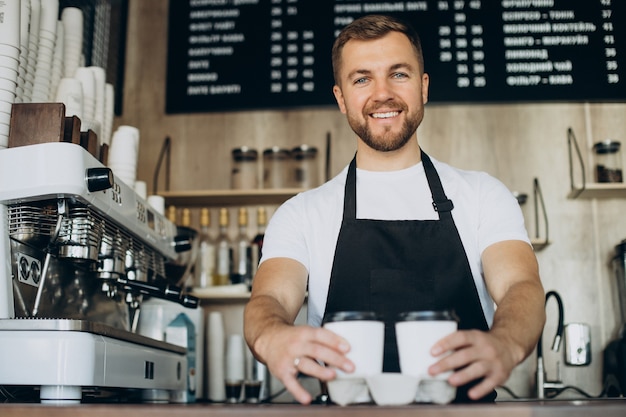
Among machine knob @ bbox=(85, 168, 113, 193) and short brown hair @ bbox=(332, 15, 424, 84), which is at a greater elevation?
short brown hair @ bbox=(332, 15, 424, 84)

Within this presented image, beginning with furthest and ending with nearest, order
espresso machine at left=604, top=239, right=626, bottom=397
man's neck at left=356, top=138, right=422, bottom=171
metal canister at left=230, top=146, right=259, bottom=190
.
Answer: metal canister at left=230, top=146, right=259, bottom=190 < espresso machine at left=604, top=239, right=626, bottom=397 < man's neck at left=356, top=138, right=422, bottom=171

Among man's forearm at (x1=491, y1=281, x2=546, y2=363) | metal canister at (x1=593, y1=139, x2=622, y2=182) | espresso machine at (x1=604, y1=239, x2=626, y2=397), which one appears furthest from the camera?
metal canister at (x1=593, y1=139, x2=622, y2=182)

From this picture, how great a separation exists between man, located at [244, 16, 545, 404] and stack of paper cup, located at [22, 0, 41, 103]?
0.61 meters

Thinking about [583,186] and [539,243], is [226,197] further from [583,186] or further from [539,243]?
[583,186]

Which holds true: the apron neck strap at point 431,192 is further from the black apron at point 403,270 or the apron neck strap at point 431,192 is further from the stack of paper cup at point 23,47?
the stack of paper cup at point 23,47

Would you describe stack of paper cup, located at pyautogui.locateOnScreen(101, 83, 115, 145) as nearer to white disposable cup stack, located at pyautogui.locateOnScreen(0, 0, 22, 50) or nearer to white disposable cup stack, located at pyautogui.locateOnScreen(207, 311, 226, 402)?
white disposable cup stack, located at pyautogui.locateOnScreen(0, 0, 22, 50)

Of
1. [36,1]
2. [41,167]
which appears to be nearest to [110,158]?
[36,1]

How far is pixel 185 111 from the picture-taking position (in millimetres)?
3152

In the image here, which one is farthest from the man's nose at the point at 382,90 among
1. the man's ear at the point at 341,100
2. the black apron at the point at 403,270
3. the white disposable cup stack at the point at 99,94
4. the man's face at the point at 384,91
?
the white disposable cup stack at the point at 99,94

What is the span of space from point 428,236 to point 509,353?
0.55 meters

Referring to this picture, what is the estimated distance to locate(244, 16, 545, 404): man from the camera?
4.61ft

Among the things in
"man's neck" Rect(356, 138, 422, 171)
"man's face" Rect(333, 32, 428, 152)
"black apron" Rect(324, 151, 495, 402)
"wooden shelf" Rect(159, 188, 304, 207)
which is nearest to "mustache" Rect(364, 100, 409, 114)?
"man's face" Rect(333, 32, 428, 152)

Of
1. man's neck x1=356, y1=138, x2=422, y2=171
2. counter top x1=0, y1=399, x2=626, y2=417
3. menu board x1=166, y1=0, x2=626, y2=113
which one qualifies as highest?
menu board x1=166, y1=0, x2=626, y2=113

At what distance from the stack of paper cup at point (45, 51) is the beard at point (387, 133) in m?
0.68
